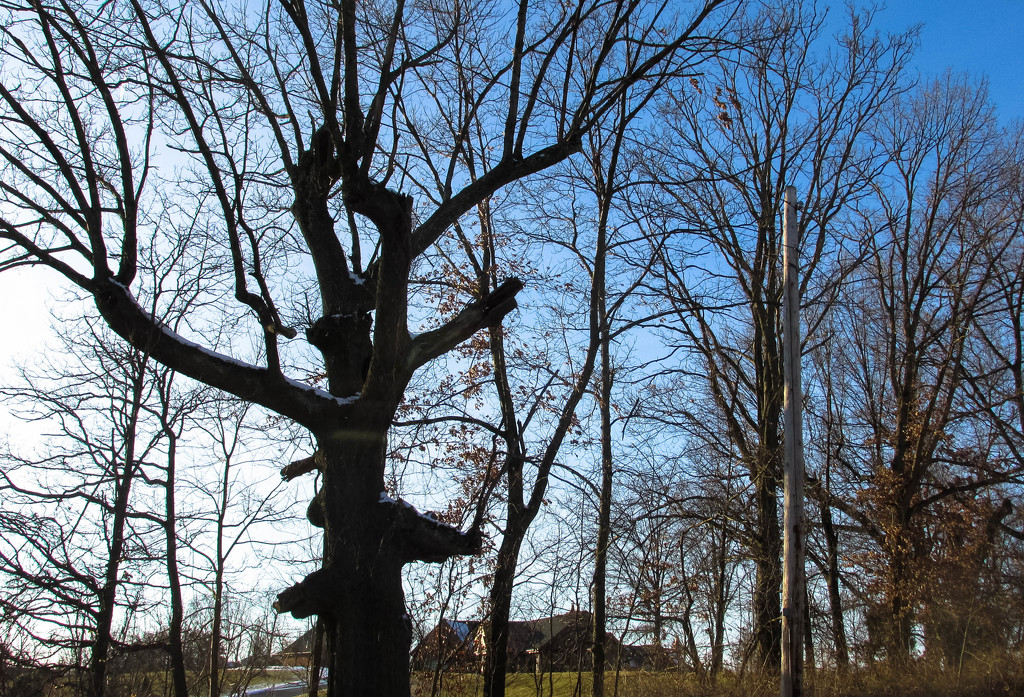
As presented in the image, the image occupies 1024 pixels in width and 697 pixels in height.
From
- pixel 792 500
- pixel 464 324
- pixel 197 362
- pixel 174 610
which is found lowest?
pixel 174 610

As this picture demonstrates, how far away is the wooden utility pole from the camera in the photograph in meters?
7.68

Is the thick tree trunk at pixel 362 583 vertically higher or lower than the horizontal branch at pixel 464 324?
lower

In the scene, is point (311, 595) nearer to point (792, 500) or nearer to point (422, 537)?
point (422, 537)

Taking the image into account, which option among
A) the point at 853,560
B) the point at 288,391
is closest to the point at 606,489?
the point at 288,391

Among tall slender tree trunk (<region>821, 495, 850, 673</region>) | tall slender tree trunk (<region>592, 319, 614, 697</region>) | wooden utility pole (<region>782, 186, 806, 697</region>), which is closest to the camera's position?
wooden utility pole (<region>782, 186, 806, 697</region>)

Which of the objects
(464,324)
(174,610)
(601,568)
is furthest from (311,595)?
(174,610)

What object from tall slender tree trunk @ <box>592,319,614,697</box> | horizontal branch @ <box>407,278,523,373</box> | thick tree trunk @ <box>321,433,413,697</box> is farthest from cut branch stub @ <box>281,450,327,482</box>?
tall slender tree trunk @ <box>592,319,614,697</box>

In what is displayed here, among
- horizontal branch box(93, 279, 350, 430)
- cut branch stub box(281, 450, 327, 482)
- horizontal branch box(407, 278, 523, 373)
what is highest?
horizontal branch box(407, 278, 523, 373)

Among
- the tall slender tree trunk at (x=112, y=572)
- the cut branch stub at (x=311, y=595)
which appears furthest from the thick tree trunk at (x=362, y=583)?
the tall slender tree trunk at (x=112, y=572)

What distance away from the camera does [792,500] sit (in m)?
8.06

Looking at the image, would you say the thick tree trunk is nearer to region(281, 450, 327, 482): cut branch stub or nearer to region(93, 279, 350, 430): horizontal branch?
region(93, 279, 350, 430): horizontal branch

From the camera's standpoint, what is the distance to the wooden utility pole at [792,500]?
768 centimetres

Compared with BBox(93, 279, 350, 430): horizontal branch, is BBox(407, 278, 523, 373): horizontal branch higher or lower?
higher

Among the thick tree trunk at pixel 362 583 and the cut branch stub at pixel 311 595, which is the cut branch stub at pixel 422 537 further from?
the cut branch stub at pixel 311 595
